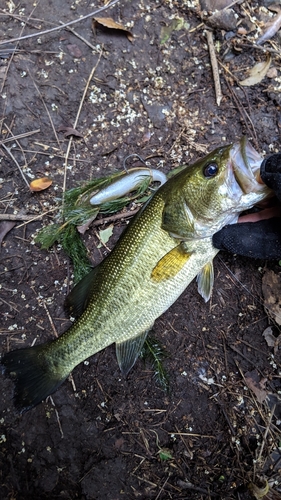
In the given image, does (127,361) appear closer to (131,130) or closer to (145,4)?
(131,130)

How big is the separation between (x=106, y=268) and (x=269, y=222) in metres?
1.32

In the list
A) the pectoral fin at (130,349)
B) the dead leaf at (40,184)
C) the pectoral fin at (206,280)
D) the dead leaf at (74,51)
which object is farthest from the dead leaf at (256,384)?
the dead leaf at (74,51)

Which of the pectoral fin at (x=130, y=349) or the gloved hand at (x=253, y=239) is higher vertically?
the gloved hand at (x=253, y=239)

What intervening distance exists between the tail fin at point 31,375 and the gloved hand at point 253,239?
1553 millimetres

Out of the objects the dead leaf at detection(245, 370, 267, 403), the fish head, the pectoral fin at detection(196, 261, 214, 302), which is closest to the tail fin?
the pectoral fin at detection(196, 261, 214, 302)

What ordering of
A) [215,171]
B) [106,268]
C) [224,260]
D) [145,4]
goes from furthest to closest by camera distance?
1. [145,4]
2. [224,260]
3. [106,268]
4. [215,171]

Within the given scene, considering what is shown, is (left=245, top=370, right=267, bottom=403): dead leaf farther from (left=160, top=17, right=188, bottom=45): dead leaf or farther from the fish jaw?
(left=160, top=17, right=188, bottom=45): dead leaf

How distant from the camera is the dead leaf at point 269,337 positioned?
3.48 metres

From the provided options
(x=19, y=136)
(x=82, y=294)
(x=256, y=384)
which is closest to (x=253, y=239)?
(x=256, y=384)

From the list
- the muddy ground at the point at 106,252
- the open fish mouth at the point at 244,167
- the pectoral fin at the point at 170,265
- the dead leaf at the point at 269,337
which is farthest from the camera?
the dead leaf at the point at 269,337

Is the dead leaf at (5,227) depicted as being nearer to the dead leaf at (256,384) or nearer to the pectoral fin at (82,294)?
the pectoral fin at (82,294)

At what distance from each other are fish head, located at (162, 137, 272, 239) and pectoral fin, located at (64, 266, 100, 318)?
0.69 meters

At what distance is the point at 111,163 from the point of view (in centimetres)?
369

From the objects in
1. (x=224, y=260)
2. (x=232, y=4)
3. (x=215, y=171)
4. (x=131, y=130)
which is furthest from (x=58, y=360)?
(x=232, y=4)
